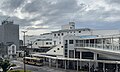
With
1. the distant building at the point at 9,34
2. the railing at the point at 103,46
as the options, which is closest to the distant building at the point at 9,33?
the distant building at the point at 9,34

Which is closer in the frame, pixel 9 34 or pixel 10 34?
pixel 9 34

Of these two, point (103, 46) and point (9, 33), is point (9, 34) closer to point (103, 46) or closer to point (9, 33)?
point (9, 33)

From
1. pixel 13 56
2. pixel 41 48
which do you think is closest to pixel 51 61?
pixel 41 48

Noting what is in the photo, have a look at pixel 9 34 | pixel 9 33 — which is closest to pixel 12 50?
pixel 9 34

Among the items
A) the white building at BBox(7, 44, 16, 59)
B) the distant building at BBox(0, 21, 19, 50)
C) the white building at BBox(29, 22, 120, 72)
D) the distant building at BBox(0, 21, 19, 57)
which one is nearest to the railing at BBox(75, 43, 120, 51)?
the white building at BBox(29, 22, 120, 72)

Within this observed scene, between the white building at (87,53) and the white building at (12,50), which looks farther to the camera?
the white building at (12,50)

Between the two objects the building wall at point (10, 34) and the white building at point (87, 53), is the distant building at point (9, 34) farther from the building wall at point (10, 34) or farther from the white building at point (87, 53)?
the white building at point (87, 53)

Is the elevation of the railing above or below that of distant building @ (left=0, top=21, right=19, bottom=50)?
below

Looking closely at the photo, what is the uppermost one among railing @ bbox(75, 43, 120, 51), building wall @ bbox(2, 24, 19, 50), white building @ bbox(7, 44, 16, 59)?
building wall @ bbox(2, 24, 19, 50)

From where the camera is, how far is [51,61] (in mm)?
54094

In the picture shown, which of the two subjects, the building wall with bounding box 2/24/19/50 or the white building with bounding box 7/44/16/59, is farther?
the building wall with bounding box 2/24/19/50

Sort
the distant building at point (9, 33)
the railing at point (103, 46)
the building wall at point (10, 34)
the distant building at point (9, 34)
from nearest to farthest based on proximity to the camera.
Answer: the railing at point (103, 46) < the distant building at point (9, 34) < the building wall at point (10, 34) < the distant building at point (9, 33)

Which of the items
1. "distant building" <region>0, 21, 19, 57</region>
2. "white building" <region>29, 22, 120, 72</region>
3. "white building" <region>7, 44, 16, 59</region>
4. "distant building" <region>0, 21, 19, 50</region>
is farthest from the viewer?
"distant building" <region>0, 21, 19, 50</region>

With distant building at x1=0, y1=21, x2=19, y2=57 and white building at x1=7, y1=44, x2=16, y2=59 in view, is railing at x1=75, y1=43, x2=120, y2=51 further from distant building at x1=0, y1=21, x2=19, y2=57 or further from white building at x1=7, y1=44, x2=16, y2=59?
distant building at x1=0, y1=21, x2=19, y2=57
